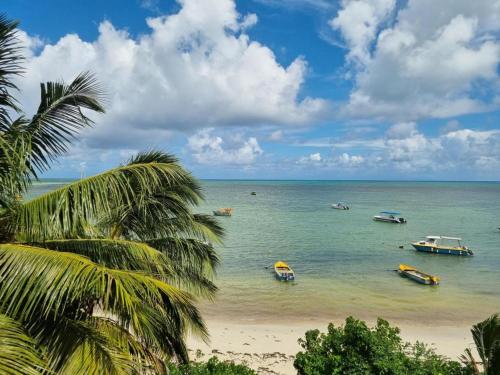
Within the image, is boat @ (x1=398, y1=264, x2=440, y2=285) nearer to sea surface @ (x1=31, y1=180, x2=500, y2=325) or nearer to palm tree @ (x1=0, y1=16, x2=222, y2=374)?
sea surface @ (x1=31, y1=180, x2=500, y2=325)

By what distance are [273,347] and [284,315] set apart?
4.24m

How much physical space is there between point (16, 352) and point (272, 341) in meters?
13.2

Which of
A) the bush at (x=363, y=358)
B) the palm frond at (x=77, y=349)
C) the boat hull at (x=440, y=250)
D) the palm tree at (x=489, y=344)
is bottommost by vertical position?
the boat hull at (x=440, y=250)

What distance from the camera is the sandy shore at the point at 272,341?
1331 centimetres

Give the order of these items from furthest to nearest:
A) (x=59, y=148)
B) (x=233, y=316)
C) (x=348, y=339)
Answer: (x=233, y=316) < (x=348, y=339) < (x=59, y=148)

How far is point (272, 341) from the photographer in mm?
15320

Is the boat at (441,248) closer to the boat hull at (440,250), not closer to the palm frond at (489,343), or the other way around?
the boat hull at (440,250)

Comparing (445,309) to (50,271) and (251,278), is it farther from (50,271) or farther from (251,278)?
(50,271)

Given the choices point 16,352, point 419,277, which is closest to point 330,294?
point 419,277

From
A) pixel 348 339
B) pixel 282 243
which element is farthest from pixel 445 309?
pixel 282 243

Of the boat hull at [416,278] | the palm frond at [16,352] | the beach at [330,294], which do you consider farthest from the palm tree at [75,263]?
the boat hull at [416,278]

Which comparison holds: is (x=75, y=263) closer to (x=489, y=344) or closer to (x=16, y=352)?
(x=16, y=352)

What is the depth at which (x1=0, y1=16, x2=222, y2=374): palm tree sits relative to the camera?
12.1 ft

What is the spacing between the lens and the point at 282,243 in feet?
127
